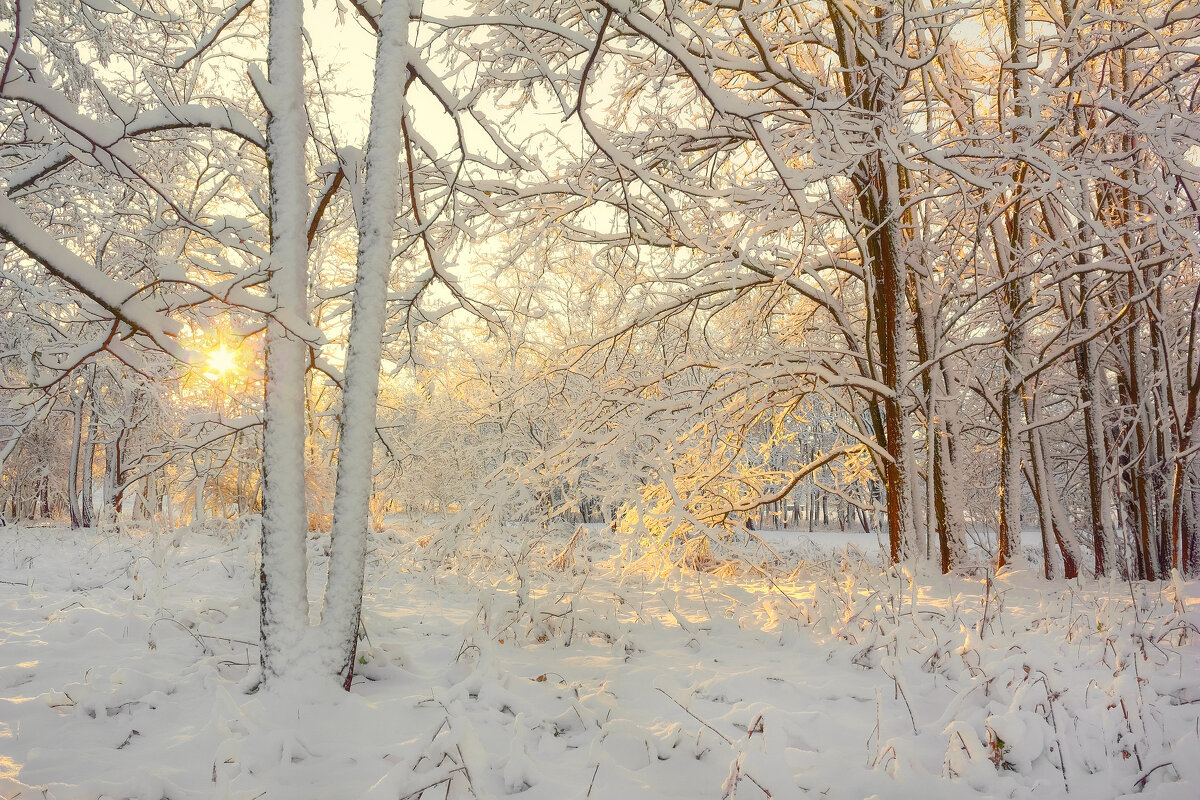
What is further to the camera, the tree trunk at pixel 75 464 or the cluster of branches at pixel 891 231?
the tree trunk at pixel 75 464

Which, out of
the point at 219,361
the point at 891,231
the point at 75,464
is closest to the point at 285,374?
the point at 219,361

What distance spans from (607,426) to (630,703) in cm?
314

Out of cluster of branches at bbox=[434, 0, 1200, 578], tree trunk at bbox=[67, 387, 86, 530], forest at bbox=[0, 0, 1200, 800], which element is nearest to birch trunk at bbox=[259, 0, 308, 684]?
forest at bbox=[0, 0, 1200, 800]

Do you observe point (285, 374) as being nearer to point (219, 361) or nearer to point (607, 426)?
point (219, 361)

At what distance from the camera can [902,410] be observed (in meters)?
6.14

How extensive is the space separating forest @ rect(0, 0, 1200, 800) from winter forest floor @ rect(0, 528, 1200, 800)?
2 centimetres

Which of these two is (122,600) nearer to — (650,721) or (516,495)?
(516,495)

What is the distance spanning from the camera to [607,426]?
19.8 ft

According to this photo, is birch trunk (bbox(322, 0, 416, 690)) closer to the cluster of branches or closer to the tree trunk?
the cluster of branches

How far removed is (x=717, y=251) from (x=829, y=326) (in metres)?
4.10

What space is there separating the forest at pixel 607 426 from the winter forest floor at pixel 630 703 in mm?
24

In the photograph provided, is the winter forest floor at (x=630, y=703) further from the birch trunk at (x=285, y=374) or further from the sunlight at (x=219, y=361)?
the sunlight at (x=219, y=361)

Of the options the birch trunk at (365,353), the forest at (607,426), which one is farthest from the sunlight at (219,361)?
the birch trunk at (365,353)

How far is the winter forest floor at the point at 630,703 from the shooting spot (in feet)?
7.50
